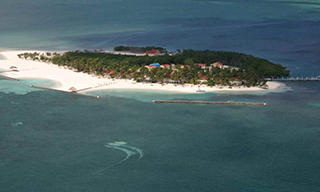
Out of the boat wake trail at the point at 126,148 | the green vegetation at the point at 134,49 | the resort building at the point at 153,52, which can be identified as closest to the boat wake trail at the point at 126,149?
the boat wake trail at the point at 126,148

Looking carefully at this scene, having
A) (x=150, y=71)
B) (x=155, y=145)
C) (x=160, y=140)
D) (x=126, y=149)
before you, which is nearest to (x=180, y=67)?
(x=150, y=71)

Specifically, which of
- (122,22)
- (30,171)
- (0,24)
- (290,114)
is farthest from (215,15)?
(30,171)

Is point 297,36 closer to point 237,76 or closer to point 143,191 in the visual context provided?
point 237,76

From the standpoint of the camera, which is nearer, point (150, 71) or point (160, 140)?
point (160, 140)

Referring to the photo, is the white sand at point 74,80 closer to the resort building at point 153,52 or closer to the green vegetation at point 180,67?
the green vegetation at point 180,67

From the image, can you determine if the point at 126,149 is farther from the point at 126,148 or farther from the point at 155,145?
the point at 155,145

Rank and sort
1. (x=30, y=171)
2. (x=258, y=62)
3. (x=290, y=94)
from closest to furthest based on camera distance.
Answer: (x=30, y=171), (x=290, y=94), (x=258, y=62)
